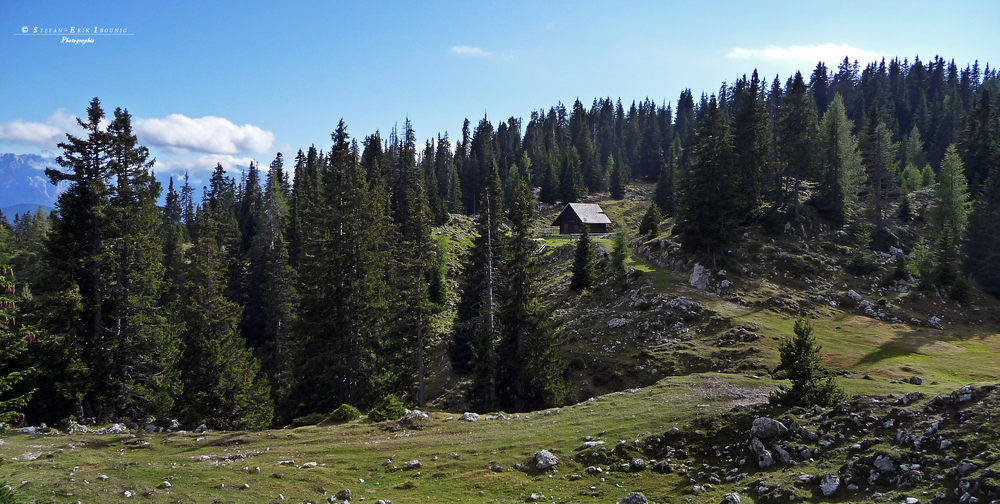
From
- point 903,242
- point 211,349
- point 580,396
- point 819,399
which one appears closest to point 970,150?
point 903,242

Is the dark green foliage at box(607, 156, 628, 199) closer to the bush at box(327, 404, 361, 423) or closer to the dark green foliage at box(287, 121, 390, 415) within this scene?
the dark green foliage at box(287, 121, 390, 415)

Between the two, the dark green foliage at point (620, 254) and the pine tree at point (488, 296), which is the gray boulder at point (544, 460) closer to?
the pine tree at point (488, 296)

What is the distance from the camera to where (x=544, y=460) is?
18719 millimetres

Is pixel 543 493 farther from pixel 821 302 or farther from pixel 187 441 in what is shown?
pixel 821 302

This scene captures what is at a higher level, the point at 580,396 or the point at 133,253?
the point at 133,253

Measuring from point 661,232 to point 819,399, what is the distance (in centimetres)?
5432

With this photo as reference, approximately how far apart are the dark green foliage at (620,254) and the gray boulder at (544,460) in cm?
3628

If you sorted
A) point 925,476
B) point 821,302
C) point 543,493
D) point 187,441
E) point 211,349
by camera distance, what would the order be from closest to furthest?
point 925,476 → point 543,493 → point 187,441 → point 211,349 → point 821,302

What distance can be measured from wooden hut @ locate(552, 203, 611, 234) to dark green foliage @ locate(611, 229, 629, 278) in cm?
3414

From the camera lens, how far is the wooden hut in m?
88.7

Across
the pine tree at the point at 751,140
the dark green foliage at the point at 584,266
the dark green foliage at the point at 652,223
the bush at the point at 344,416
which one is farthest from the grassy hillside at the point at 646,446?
the dark green foliage at the point at 652,223

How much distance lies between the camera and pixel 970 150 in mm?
74188

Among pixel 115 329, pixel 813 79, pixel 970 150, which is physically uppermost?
pixel 813 79

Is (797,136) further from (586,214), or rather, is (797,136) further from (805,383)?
(805,383)
